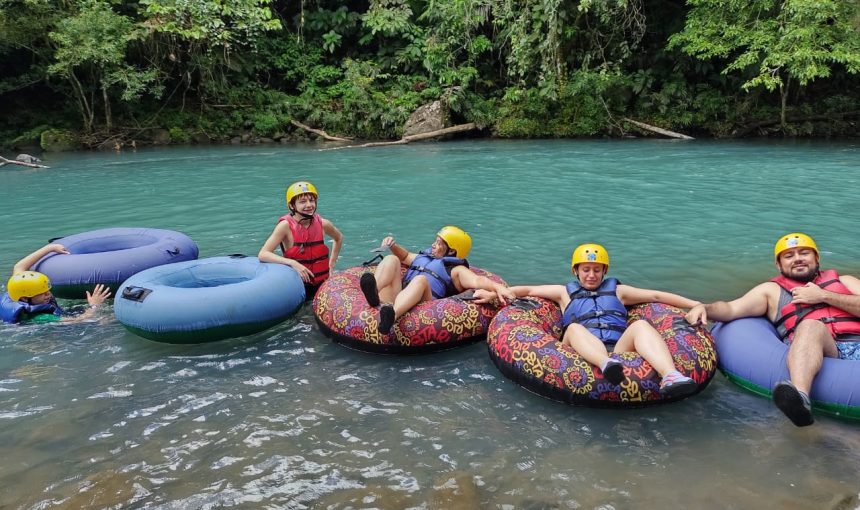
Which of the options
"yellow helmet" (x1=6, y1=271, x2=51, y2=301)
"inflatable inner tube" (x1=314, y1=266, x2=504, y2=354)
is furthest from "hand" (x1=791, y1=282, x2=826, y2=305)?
"yellow helmet" (x1=6, y1=271, x2=51, y2=301)

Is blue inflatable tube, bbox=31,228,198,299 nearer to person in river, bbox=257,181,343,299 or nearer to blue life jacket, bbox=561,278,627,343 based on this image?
person in river, bbox=257,181,343,299

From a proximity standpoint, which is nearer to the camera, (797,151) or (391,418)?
(391,418)

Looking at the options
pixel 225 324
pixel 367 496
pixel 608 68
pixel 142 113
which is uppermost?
pixel 608 68

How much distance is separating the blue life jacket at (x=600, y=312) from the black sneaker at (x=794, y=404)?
3.83ft

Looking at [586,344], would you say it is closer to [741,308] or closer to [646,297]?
[646,297]

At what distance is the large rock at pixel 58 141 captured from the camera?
19.8 m

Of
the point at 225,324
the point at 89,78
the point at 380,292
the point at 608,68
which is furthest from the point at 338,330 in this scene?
the point at 89,78

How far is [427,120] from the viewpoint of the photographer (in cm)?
2080

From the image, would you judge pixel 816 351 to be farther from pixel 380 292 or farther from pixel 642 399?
pixel 380 292

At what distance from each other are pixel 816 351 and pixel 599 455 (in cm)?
145

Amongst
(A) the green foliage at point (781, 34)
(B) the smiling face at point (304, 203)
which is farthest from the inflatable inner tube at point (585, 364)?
(A) the green foliage at point (781, 34)

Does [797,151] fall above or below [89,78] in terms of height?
below

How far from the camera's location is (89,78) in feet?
66.5

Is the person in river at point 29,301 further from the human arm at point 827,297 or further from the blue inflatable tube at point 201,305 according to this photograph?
the human arm at point 827,297
